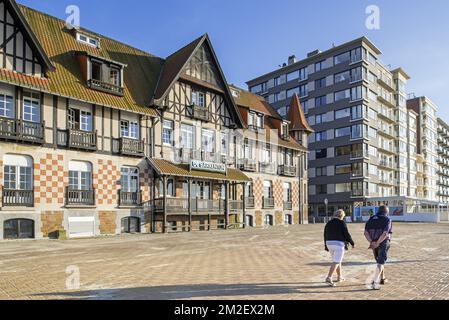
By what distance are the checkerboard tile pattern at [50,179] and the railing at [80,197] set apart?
1.38 feet

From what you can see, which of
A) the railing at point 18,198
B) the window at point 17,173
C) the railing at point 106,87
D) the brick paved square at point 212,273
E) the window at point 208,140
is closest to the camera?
the brick paved square at point 212,273

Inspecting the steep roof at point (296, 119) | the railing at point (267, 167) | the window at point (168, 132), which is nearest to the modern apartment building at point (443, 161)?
the steep roof at point (296, 119)

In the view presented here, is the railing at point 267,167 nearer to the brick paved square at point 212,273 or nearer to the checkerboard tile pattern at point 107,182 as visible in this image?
the checkerboard tile pattern at point 107,182

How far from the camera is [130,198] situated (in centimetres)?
2555

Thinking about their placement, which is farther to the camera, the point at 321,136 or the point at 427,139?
the point at 427,139

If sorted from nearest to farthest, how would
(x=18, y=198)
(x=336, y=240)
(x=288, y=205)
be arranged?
1. (x=336, y=240)
2. (x=18, y=198)
3. (x=288, y=205)

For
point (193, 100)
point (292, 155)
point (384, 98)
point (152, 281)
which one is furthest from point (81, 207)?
point (384, 98)

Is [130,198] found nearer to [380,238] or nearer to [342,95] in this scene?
[380,238]

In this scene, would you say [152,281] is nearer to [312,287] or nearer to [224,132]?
[312,287]

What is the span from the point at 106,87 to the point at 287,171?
20667mm

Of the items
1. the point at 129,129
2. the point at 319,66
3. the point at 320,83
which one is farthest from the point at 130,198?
the point at 319,66

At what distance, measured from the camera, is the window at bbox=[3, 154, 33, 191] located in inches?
803

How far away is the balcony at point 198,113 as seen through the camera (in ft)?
A: 97.6

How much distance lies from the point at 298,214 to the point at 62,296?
35766 mm
